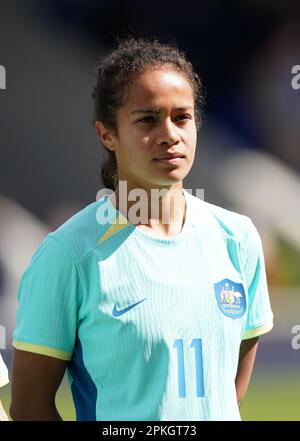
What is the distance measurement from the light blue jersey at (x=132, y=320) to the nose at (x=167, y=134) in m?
0.23

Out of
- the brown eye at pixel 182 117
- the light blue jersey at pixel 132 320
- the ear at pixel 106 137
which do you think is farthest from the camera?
the ear at pixel 106 137

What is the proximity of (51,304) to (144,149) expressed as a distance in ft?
1.43

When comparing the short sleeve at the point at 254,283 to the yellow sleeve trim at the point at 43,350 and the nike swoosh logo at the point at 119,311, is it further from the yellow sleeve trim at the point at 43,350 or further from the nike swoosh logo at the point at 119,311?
the yellow sleeve trim at the point at 43,350

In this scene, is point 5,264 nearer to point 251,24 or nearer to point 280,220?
point 280,220

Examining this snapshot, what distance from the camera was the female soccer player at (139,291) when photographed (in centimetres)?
204

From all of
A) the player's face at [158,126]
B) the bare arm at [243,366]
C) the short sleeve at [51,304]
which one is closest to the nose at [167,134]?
the player's face at [158,126]

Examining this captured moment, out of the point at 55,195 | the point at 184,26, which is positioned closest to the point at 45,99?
the point at 55,195

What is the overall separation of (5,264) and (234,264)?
3575mm

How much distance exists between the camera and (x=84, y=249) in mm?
2092

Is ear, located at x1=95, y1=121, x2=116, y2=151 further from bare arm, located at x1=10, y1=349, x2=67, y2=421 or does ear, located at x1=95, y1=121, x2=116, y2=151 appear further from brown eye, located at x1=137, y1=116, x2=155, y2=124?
bare arm, located at x1=10, y1=349, x2=67, y2=421

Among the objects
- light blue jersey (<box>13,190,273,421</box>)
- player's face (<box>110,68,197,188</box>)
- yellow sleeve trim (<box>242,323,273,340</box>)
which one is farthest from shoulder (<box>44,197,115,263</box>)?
yellow sleeve trim (<box>242,323,273,340</box>)

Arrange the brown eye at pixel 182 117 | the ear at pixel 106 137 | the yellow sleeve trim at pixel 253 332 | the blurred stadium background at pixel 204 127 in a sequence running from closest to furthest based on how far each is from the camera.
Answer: the brown eye at pixel 182 117, the ear at pixel 106 137, the yellow sleeve trim at pixel 253 332, the blurred stadium background at pixel 204 127

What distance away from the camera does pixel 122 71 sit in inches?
86.7

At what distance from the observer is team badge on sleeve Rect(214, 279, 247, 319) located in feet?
7.06
